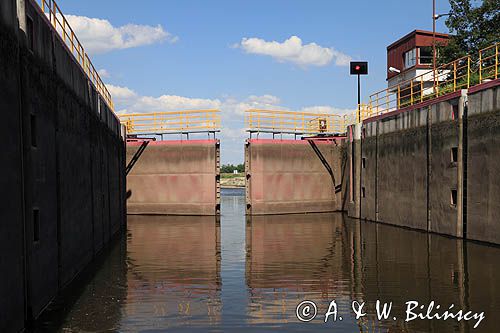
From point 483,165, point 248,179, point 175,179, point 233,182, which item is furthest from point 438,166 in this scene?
point 233,182

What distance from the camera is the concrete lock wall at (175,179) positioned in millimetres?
28984

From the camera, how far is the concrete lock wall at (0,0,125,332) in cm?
730

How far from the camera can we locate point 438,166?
19172 millimetres

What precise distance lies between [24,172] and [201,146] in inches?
825

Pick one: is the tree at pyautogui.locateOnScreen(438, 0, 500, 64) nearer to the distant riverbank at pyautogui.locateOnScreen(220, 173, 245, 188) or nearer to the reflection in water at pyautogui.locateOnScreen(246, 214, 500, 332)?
the reflection in water at pyautogui.locateOnScreen(246, 214, 500, 332)

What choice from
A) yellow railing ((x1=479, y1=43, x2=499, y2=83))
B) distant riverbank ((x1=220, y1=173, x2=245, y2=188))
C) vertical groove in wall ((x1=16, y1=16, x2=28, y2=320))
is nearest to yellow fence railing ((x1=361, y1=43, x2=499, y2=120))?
yellow railing ((x1=479, y1=43, x2=499, y2=83))

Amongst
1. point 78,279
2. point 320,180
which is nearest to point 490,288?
point 78,279

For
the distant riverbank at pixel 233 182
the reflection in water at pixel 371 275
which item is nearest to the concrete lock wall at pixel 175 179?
the reflection in water at pixel 371 275

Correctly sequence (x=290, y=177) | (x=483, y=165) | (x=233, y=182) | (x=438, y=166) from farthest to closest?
(x=233, y=182) < (x=290, y=177) < (x=438, y=166) < (x=483, y=165)

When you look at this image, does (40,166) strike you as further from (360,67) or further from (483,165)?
(360,67)

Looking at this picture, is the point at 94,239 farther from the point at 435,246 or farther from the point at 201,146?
the point at 201,146

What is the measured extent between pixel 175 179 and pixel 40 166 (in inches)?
787

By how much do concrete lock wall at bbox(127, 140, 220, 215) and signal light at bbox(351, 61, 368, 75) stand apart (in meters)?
9.02

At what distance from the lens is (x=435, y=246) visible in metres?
16.7
